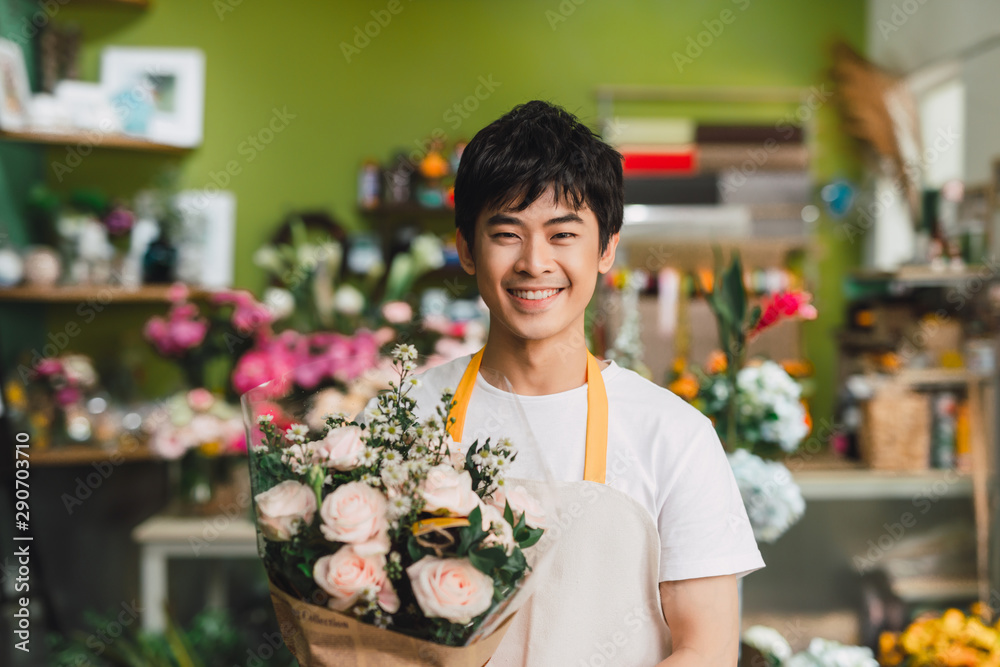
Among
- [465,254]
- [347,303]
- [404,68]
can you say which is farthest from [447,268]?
[465,254]

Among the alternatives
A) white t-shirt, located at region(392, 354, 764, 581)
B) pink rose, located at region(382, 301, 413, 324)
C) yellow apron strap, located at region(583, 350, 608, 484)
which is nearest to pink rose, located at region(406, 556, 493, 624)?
white t-shirt, located at region(392, 354, 764, 581)

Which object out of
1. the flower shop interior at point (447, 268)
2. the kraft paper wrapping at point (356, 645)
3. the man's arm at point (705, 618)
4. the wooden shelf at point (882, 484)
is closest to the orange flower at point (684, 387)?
the flower shop interior at point (447, 268)

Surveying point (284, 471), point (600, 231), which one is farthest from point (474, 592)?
point (600, 231)

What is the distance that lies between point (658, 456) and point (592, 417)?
0.30 ft

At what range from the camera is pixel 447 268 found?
3.82 metres

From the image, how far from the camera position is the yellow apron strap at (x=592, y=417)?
961 mm

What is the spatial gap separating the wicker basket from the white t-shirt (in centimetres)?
174

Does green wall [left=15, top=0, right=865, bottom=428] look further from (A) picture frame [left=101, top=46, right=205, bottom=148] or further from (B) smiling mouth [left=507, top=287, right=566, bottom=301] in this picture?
(B) smiling mouth [left=507, top=287, right=566, bottom=301]

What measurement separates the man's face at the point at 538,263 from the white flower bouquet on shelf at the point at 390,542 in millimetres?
261

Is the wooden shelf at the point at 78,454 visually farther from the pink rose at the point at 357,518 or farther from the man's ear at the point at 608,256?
the pink rose at the point at 357,518

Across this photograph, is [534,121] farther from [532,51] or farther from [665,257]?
[532,51]

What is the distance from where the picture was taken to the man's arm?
88 cm

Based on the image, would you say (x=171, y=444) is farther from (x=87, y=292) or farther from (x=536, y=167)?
(x=536, y=167)

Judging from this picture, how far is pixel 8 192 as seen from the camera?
10.4ft
